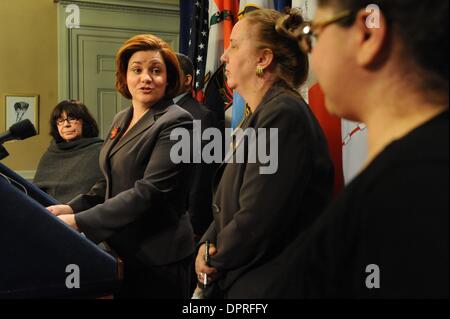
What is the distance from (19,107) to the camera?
12.8 feet

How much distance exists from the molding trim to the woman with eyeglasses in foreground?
12.4ft

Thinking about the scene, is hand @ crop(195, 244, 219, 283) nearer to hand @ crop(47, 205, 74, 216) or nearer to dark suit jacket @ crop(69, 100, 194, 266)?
dark suit jacket @ crop(69, 100, 194, 266)

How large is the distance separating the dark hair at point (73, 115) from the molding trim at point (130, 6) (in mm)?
1347

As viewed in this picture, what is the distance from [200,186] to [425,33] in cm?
228

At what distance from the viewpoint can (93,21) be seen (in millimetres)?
4121

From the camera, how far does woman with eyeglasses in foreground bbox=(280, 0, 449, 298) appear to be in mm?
424

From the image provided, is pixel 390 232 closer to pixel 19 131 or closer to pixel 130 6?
pixel 19 131

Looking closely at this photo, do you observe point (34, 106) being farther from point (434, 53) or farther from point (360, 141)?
point (434, 53)
